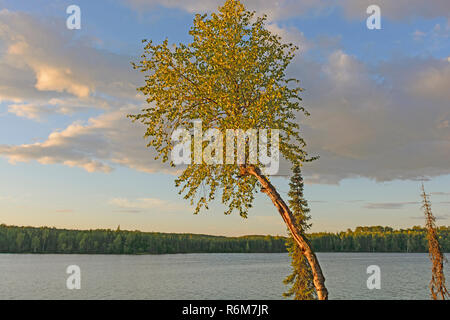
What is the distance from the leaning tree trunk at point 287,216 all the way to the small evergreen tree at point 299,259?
20957mm

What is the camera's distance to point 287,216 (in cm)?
1744

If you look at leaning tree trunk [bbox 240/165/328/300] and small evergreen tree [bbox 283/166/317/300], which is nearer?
leaning tree trunk [bbox 240/165/328/300]

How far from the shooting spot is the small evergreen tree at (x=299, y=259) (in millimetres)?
39188

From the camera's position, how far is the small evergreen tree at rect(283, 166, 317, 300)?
39.2 m

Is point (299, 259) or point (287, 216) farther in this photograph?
point (299, 259)

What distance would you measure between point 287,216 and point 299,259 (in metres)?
24.4

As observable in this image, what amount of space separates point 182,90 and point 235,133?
3.19 metres

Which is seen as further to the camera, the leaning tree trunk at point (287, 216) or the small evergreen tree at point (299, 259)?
the small evergreen tree at point (299, 259)

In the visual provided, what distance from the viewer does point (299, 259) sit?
40281mm

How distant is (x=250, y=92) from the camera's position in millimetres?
17828

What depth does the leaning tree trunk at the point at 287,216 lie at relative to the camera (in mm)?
17141

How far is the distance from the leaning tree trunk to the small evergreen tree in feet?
68.8

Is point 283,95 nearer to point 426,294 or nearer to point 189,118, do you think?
point 189,118
